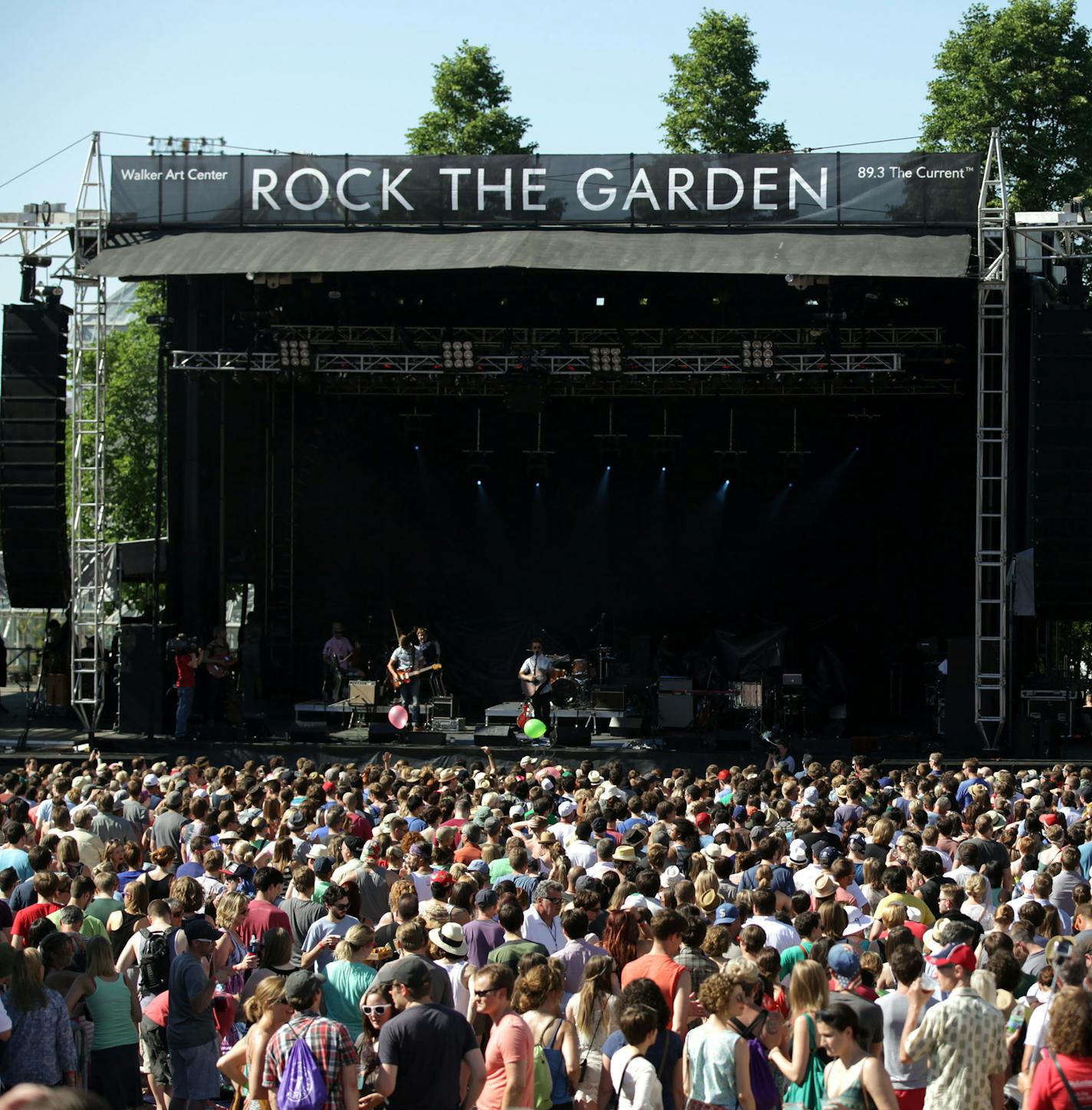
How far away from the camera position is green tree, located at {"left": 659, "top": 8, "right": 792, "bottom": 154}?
33.4 m

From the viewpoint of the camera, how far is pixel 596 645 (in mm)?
24766

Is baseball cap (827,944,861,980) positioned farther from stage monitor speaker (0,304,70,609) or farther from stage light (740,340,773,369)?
stage monitor speaker (0,304,70,609)

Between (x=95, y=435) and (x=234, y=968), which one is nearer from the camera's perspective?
(x=234, y=968)

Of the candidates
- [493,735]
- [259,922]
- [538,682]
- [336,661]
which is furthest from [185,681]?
[259,922]

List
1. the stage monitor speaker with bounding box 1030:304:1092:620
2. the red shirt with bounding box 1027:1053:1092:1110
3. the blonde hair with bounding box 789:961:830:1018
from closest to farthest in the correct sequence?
the red shirt with bounding box 1027:1053:1092:1110, the blonde hair with bounding box 789:961:830:1018, the stage monitor speaker with bounding box 1030:304:1092:620

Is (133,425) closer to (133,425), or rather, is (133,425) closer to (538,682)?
(133,425)

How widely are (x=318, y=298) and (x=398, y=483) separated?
4.17 metres

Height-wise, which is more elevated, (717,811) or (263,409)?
(263,409)

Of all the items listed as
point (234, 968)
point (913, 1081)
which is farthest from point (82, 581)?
point (913, 1081)

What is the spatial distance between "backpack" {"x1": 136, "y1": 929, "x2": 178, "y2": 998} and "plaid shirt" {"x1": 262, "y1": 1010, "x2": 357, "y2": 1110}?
1.78 m

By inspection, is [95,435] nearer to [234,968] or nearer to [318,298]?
[318,298]

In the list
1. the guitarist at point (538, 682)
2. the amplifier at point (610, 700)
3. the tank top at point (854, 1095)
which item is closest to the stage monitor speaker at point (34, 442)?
the guitarist at point (538, 682)

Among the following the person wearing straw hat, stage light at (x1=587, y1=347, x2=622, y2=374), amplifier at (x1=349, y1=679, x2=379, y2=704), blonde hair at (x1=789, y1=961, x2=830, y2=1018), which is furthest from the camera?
amplifier at (x1=349, y1=679, x2=379, y2=704)

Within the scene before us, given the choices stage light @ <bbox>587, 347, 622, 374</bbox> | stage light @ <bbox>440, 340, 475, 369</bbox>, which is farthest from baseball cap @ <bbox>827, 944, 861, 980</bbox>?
stage light @ <bbox>440, 340, 475, 369</bbox>
